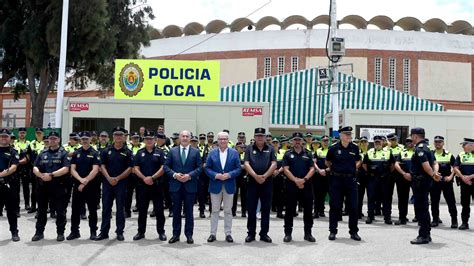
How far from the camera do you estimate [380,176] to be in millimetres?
11758

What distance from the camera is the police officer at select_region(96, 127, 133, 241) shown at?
9.09 meters

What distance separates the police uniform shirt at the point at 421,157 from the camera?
29.6 feet

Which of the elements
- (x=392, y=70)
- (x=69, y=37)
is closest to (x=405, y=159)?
(x=69, y=37)

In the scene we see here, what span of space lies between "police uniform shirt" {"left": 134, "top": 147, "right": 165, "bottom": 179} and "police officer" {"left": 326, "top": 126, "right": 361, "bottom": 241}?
3.11 metres

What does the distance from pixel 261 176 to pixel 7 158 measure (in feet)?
14.4

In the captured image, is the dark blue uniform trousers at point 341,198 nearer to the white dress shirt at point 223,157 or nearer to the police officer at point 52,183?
the white dress shirt at point 223,157

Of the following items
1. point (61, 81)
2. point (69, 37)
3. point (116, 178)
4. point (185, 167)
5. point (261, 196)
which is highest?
point (69, 37)

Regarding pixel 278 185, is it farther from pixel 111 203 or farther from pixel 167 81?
pixel 167 81

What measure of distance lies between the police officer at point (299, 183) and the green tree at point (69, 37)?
50.8ft


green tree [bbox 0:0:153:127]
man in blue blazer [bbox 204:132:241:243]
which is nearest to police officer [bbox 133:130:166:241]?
man in blue blazer [bbox 204:132:241:243]

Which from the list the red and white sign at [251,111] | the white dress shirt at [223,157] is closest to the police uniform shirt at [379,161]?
the white dress shirt at [223,157]

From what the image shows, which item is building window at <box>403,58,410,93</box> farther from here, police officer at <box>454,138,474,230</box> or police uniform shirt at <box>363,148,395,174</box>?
police officer at <box>454,138,474,230</box>

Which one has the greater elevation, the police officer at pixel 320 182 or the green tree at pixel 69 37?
the green tree at pixel 69 37

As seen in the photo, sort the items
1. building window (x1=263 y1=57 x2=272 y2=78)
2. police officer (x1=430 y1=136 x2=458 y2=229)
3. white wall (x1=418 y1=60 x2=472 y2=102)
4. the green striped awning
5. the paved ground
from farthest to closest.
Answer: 1. white wall (x1=418 y1=60 x2=472 y2=102)
2. building window (x1=263 y1=57 x2=272 y2=78)
3. the green striped awning
4. police officer (x1=430 y1=136 x2=458 y2=229)
5. the paved ground
